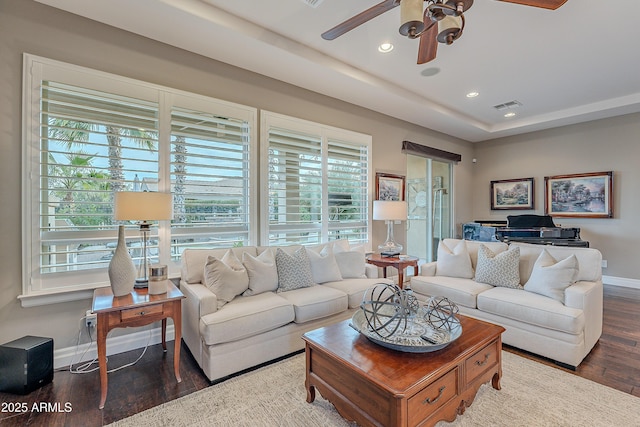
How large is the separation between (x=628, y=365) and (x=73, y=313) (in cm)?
472

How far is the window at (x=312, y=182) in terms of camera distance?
3.66 meters

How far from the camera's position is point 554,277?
2.75 meters

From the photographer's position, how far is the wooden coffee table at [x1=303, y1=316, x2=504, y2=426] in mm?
1450

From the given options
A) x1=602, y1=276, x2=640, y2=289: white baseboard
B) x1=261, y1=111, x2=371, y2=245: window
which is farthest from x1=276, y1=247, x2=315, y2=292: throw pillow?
x1=602, y1=276, x2=640, y2=289: white baseboard

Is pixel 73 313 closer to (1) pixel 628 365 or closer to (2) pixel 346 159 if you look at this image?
(2) pixel 346 159

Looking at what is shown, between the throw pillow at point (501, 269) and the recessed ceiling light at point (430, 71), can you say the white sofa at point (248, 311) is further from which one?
the recessed ceiling light at point (430, 71)

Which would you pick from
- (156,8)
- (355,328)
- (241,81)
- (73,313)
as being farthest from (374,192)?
(73,313)

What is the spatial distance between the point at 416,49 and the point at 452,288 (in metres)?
2.62

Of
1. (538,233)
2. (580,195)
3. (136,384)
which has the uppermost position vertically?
(580,195)

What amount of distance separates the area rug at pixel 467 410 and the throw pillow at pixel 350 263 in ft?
4.57

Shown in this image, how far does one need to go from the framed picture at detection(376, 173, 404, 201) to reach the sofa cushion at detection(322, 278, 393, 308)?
1910 millimetres

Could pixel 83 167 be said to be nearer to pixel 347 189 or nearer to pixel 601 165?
pixel 347 189

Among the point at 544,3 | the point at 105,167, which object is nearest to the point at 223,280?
the point at 105,167

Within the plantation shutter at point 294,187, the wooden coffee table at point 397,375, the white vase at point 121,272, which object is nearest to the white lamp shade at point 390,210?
the plantation shutter at point 294,187
